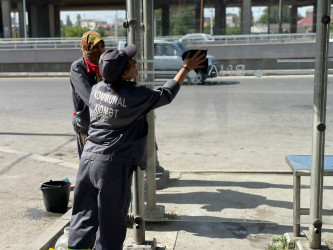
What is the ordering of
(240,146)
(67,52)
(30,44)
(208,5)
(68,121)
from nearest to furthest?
1. (208,5)
2. (240,146)
3. (68,121)
4. (67,52)
5. (30,44)

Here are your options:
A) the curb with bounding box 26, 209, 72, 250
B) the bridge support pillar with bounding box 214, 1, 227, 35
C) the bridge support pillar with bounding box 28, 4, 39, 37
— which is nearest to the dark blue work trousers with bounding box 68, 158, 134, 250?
the curb with bounding box 26, 209, 72, 250

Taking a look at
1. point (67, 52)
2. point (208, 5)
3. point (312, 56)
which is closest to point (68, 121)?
point (208, 5)

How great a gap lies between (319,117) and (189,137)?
531 centimetres

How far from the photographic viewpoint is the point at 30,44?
95.1 feet

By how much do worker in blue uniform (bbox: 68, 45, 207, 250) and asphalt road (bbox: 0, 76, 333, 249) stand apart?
129cm

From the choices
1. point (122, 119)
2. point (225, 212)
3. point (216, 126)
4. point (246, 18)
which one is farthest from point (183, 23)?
point (216, 126)

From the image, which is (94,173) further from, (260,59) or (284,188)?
(284,188)

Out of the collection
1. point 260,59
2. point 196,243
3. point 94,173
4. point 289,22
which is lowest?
point 196,243

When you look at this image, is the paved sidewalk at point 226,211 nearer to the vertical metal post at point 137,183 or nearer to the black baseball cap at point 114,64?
the vertical metal post at point 137,183

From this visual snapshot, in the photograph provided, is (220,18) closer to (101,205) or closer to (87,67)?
(87,67)

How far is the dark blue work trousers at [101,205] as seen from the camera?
3.04m

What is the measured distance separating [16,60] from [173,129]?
68.7 ft

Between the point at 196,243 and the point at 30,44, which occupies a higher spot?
the point at 30,44

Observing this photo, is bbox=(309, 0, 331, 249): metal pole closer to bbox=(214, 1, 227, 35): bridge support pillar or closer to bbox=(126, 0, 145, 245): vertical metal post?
bbox=(214, 1, 227, 35): bridge support pillar
